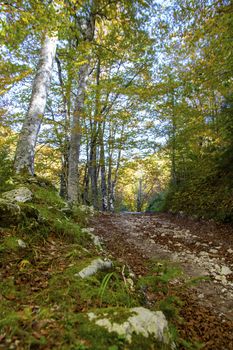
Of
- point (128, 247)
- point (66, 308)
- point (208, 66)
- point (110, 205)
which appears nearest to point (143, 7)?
point (208, 66)

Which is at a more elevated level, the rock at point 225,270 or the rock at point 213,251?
the rock at point 213,251

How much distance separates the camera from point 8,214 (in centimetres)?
283

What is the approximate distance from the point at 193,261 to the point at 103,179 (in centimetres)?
998

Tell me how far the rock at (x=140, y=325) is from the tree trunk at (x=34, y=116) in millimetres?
4926

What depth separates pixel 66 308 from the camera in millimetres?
1598

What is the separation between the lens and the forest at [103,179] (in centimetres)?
178

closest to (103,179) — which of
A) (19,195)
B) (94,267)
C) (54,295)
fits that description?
(19,195)

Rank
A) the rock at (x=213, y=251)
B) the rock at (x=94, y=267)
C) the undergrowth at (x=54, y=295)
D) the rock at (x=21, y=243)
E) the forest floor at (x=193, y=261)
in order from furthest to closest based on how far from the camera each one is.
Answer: the rock at (x=213, y=251)
the rock at (x=21, y=243)
the forest floor at (x=193, y=261)
the rock at (x=94, y=267)
the undergrowth at (x=54, y=295)

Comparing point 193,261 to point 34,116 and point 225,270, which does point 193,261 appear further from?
point 34,116

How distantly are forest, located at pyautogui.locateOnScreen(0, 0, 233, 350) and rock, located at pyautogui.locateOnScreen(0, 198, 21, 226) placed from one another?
13mm

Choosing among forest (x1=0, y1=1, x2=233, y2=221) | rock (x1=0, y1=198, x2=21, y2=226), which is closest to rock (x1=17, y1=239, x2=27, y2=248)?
rock (x1=0, y1=198, x2=21, y2=226)

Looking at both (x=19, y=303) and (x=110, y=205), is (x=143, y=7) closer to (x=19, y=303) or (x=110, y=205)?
(x=19, y=303)

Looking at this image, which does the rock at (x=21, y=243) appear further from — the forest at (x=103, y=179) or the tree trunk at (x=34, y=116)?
the tree trunk at (x=34, y=116)

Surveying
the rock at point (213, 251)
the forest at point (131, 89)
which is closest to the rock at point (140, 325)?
the rock at point (213, 251)
